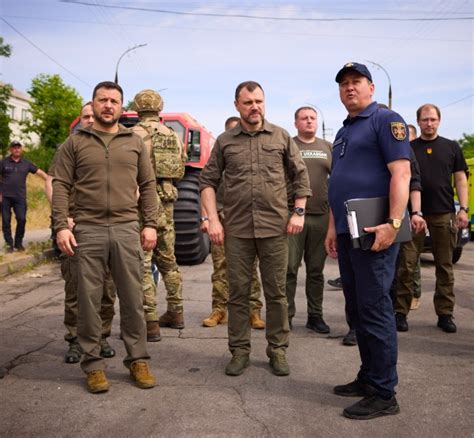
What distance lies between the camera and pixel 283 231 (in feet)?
13.0

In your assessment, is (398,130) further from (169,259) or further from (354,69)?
(169,259)

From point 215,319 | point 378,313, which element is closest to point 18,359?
point 215,319

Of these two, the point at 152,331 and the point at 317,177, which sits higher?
the point at 317,177

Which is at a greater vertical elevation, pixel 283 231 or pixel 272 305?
pixel 283 231

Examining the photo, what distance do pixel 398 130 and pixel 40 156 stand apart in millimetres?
37269

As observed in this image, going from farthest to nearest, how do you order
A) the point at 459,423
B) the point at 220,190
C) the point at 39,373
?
the point at 220,190 → the point at 39,373 → the point at 459,423

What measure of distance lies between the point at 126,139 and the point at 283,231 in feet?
4.30

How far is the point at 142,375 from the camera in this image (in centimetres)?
357

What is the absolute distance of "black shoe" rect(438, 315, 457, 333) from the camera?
16.2 ft

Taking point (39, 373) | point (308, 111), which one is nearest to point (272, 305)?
point (39, 373)

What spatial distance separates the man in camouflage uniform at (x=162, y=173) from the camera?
15.8ft

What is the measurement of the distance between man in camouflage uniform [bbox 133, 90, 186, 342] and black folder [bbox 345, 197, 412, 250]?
223cm

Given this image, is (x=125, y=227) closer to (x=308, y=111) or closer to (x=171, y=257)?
(x=171, y=257)

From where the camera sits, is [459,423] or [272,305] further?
[272,305]
